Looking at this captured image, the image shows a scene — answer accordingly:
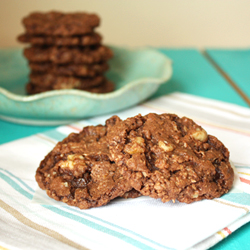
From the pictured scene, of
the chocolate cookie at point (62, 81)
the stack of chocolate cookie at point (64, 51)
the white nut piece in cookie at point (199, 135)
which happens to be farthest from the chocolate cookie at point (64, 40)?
the white nut piece in cookie at point (199, 135)

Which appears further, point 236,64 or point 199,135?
point 236,64

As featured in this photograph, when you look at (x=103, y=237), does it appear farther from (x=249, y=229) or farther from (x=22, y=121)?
(x=22, y=121)

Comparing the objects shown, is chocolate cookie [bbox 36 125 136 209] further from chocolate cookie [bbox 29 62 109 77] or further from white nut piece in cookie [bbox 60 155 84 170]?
chocolate cookie [bbox 29 62 109 77]

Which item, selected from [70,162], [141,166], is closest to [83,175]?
[70,162]

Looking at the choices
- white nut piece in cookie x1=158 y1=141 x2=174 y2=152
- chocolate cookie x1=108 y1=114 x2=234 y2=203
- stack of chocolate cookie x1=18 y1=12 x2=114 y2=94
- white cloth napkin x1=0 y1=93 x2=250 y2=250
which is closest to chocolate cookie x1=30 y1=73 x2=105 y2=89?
stack of chocolate cookie x1=18 y1=12 x2=114 y2=94

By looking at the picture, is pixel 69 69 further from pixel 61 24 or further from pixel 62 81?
pixel 61 24

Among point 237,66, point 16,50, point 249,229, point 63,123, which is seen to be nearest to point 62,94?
point 63,123

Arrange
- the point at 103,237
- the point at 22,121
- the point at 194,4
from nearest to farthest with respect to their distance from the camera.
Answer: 1. the point at 103,237
2. the point at 22,121
3. the point at 194,4

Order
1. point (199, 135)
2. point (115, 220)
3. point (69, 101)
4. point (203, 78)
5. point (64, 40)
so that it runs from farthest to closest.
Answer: point (203, 78) < point (64, 40) < point (69, 101) < point (199, 135) < point (115, 220)
